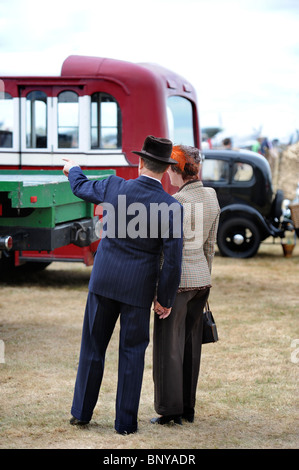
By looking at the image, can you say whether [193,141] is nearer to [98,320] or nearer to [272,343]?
[272,343]

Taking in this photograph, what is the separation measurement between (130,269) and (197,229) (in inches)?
20.6

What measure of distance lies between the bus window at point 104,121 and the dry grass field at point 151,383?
6.26 feet

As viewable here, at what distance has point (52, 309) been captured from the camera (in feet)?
27.0

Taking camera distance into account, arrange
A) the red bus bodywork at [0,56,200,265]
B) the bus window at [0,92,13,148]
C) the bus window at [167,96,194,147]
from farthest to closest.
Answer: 1. the bus window at [167,96,194,147]
2. the bus window at [0,92,13,148]
3. the red bus bodywork at [0,56,200,265]

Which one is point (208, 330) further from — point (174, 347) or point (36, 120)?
point (36, 120)

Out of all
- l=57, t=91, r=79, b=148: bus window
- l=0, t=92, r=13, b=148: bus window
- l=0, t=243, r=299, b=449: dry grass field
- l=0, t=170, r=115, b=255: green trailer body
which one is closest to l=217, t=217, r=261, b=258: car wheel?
l=0, t=243, r=299, b=449: dry grass field

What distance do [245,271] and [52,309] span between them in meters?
4.00

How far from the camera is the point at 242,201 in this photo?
12812 millimetres

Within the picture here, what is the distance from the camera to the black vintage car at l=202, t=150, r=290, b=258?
1258cm

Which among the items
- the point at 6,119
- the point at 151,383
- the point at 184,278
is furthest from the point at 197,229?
the point at 6,119

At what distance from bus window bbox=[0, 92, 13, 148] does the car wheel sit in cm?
440

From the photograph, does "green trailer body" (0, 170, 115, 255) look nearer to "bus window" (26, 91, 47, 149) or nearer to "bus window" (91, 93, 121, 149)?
"bus window" (91, 93, 121, 149)

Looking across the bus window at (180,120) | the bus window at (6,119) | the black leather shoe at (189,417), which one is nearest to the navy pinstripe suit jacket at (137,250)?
the black leather shoe at (189,417)

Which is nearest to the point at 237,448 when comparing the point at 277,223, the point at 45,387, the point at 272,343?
the point at 45,387
